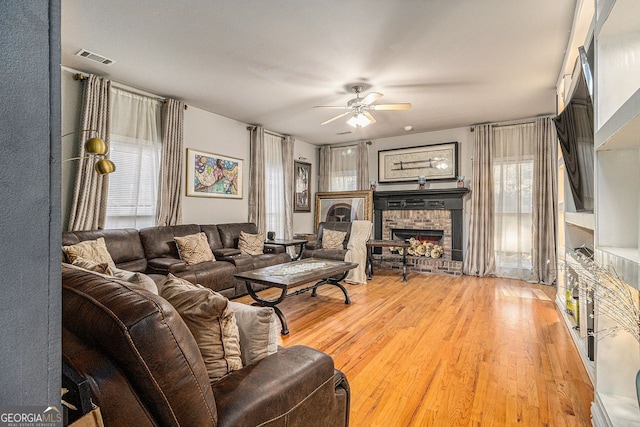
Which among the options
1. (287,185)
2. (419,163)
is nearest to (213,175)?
(287,185)

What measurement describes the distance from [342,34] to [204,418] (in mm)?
2873

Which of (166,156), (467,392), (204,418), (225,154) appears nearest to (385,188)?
(225,154)

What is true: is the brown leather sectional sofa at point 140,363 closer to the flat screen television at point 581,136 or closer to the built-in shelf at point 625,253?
the built-in shelf at point 625,253

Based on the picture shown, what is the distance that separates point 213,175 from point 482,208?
4541mm

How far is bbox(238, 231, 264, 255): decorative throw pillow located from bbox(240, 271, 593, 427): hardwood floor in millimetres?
860

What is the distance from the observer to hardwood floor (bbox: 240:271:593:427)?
1.83 meters

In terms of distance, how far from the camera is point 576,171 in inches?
92.4

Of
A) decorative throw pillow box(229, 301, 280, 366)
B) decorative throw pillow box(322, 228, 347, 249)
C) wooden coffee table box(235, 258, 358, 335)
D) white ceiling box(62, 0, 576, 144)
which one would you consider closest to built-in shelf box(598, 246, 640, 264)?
decorative throw pillow box(229, 301, 280, 366)

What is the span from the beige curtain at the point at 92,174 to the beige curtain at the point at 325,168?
14.5 ft

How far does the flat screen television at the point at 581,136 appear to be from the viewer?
190 cm

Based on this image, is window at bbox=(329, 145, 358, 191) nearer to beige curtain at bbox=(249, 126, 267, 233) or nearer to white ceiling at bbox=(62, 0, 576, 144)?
beige curtain at bbox=(249, 126, 267, 233)

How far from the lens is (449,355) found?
2514 mm

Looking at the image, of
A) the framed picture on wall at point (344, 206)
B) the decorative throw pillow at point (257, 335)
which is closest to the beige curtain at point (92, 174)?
the decorative throw pillow at point (257, 335)

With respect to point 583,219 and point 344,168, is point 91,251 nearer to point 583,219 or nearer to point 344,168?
point 583,219
